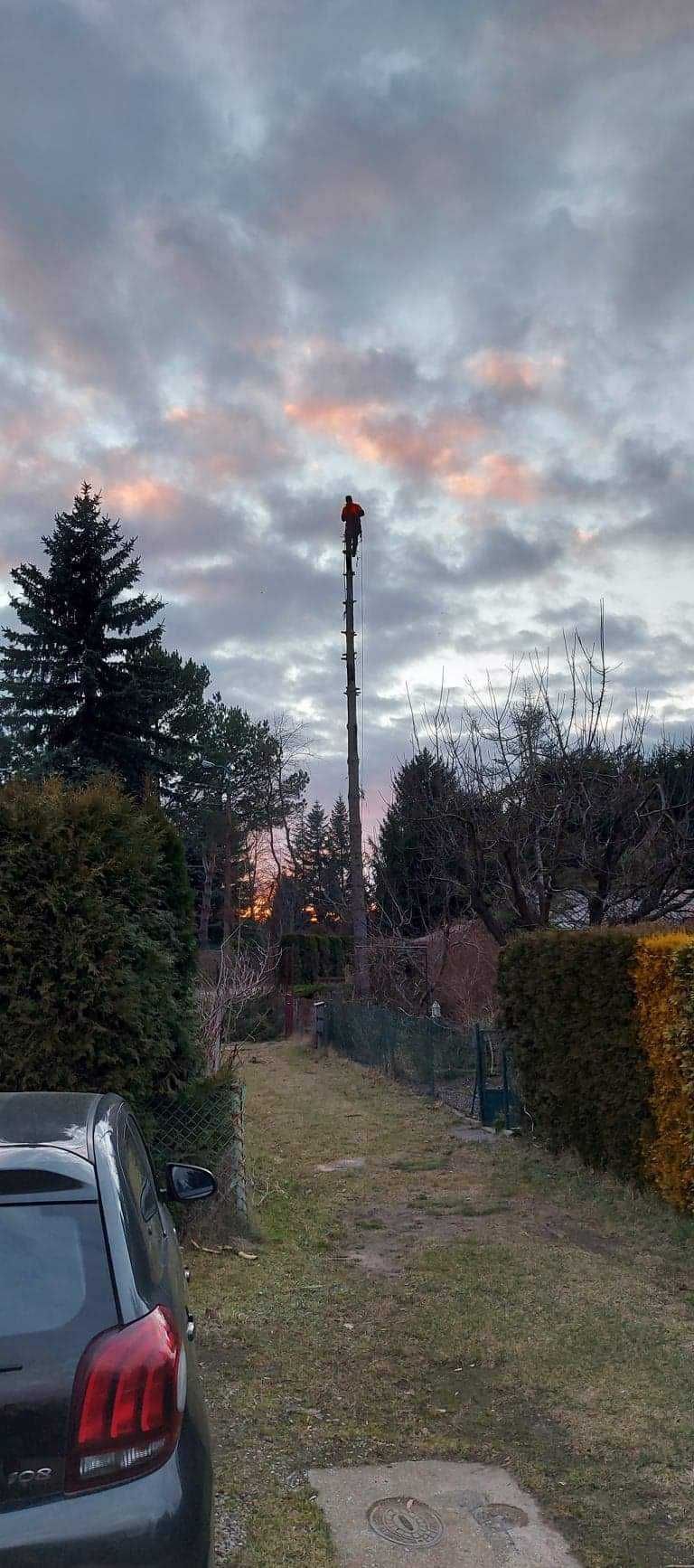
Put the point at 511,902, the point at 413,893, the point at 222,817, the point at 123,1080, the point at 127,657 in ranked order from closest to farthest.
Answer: the point at 123,1080 < the point at 511,902 < the point at 127,657 < the point at 413,893 < the point at 222,817

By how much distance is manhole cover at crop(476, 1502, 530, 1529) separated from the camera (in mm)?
3330

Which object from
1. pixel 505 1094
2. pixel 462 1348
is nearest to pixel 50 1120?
pixel 462 1348

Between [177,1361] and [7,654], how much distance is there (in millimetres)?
23464

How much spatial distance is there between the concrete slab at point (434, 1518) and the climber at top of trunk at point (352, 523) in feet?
63.7

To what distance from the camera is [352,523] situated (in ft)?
70.6

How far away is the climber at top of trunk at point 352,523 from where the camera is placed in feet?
70.2

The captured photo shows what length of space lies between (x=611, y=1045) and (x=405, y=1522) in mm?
5068

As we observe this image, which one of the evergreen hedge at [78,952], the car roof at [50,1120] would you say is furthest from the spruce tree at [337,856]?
the car roof at [50,1120]

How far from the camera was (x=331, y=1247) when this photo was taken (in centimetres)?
668

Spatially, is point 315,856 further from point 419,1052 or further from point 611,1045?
point 611,1045

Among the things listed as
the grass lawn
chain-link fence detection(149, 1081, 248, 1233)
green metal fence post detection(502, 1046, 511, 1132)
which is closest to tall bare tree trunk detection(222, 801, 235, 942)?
green metal fence post detection(502, 1046, 511, 1132)

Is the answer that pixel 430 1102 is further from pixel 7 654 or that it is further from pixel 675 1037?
pixel 7 654

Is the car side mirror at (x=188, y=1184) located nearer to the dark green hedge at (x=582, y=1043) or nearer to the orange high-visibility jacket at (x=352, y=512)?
the dark green hedge at (x=582, y=1043)

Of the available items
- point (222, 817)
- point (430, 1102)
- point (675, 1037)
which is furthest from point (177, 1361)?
point (222, 817)
